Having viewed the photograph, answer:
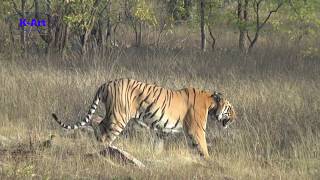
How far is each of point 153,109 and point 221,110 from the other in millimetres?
985

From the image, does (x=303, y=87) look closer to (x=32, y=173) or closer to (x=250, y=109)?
(x=250, y=109)

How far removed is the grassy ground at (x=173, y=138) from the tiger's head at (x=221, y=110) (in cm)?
33

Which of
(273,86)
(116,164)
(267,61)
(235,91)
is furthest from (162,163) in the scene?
(267,61)

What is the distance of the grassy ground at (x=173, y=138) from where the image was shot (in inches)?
237

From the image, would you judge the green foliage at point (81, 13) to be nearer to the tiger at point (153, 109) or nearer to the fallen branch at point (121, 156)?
the tiger at point (153, 109)

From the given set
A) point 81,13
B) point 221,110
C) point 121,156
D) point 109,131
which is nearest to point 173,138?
point 221,110

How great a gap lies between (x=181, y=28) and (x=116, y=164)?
62.8 ft

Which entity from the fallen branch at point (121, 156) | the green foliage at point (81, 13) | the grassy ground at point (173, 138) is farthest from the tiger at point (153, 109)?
the green foliage at point (81, 13)

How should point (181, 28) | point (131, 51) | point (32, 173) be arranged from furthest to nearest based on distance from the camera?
1. point (181, 28)
2. point (131, 51)
3. point (32, 173)

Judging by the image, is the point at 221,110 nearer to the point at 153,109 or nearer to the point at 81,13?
the point at 153,109

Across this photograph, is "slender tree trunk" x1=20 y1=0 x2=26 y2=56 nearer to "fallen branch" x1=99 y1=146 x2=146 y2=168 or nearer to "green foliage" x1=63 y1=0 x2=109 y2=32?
"green foliage" x1=63 y1=0 x2=109 y2=32

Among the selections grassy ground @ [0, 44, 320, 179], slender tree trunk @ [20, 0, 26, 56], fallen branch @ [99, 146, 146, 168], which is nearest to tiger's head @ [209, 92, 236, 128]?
grassy ground @ [0, 44, 320, 179]

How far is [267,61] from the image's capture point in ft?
53.5

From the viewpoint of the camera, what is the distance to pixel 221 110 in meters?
7.68
